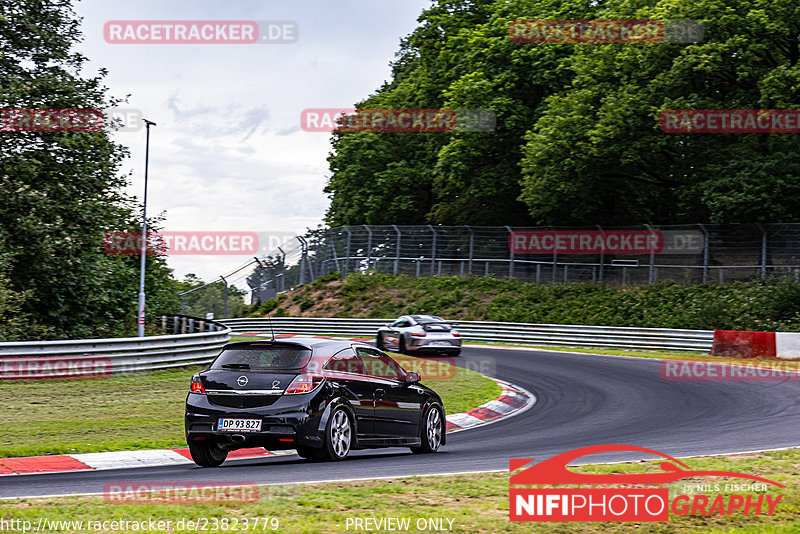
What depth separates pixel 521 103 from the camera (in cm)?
4406

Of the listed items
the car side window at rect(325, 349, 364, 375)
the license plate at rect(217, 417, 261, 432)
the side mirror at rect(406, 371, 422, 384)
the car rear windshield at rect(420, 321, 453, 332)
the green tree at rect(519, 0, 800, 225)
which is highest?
the green tree at rect(519, 0, 800, 225)

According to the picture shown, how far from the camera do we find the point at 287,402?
9664 mm

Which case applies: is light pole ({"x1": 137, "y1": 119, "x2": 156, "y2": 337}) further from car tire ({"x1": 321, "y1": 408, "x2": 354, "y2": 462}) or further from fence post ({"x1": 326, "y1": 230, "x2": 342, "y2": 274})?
car tire ({"x1": 321, "y1": 408, "x2": 354, "y2": 462})

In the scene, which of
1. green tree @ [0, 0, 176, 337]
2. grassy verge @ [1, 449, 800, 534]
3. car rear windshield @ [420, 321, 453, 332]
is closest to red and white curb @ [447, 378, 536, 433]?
grassy verge @ [1, 449, 800, 534]

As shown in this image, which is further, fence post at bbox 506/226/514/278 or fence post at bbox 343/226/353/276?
fence post at bbox 343/226/353/276

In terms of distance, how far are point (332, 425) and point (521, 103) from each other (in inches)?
1418

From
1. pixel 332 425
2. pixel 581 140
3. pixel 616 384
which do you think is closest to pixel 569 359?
pixel 616 384

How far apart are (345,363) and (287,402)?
113cm

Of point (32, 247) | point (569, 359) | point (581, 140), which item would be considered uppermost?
point (581, 140)

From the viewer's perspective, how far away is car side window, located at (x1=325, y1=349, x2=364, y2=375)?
10320 millimetres

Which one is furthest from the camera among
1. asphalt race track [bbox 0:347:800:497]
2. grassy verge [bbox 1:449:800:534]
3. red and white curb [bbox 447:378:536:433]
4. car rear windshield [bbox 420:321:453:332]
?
car rear windshield [bbox 420:321:453:332]

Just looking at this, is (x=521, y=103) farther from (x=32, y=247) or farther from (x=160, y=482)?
(x=160, y=482)

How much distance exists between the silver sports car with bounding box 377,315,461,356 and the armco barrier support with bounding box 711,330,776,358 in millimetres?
7902

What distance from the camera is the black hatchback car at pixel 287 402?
962 centimetres
